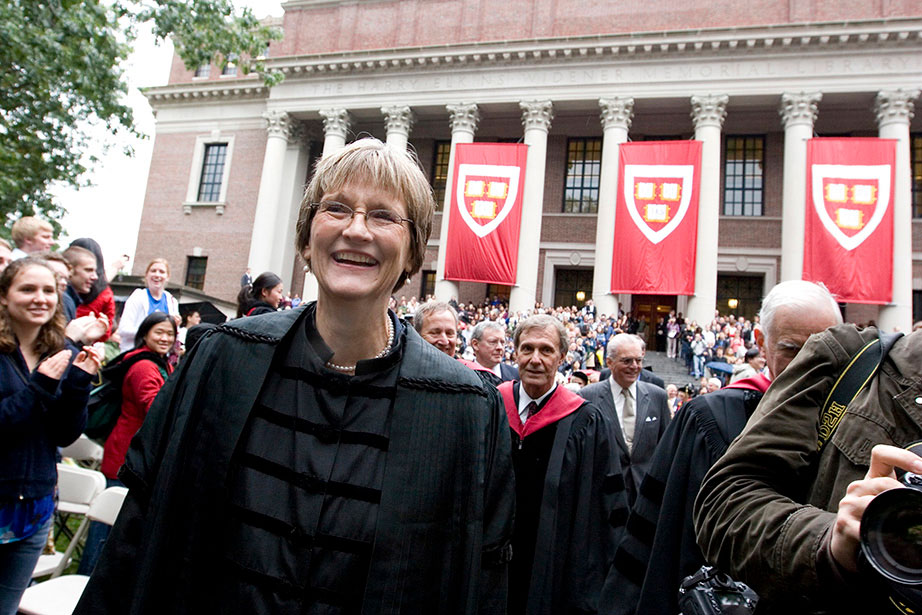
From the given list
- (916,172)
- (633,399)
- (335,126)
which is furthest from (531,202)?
(633,399)

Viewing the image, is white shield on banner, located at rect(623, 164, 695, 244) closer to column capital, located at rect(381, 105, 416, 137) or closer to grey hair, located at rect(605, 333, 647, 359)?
column capital, located at rect(381, 105, 416, 137)

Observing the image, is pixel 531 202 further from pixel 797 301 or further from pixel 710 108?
pixel 797 301

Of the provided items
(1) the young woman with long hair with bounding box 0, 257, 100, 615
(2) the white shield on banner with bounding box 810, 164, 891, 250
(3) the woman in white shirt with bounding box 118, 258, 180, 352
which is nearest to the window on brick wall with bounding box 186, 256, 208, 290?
(3) the woman in white shirt with bounding box 118, 258, 180, 352

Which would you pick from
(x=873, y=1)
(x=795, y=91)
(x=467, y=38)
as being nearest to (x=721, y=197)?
(x=795, y=91)

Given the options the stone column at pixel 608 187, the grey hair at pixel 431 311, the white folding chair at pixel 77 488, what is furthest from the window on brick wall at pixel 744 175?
the white folding chair at pixel 77 488

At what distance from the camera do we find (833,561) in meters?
1.06

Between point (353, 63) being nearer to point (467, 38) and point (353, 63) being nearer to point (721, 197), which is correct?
point (467, 38)

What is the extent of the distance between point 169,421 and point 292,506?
0.41 metres

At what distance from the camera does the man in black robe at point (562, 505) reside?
9.37 ft

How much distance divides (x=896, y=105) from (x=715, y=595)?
24.0 m

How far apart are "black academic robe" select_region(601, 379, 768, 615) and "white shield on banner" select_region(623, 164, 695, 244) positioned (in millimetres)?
16177

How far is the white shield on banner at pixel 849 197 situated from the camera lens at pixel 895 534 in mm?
19273

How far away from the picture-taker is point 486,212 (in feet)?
63.3

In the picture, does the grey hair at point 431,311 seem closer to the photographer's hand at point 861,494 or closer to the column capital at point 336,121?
the photographer's hand at point 861,494
